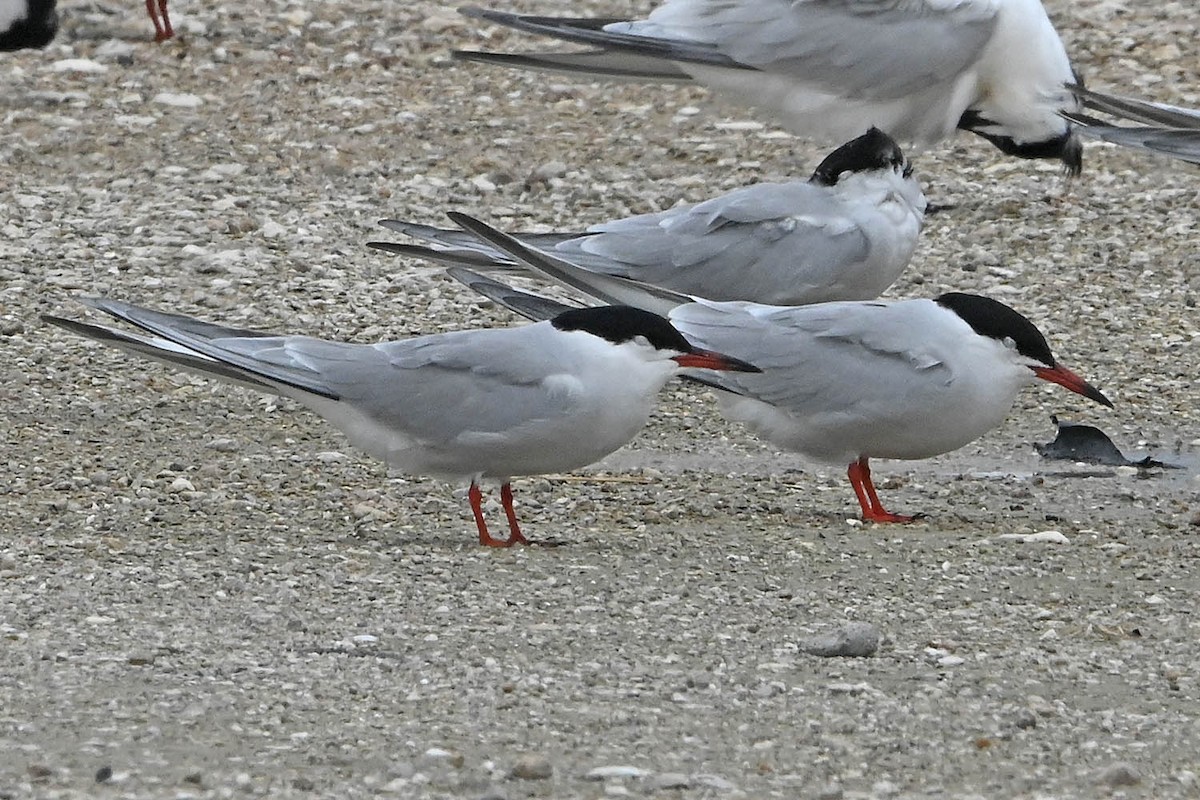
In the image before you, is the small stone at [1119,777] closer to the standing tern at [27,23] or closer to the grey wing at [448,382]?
the grey wing at [448,382]

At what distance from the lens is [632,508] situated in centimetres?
498

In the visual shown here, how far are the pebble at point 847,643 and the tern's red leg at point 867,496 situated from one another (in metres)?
1.05

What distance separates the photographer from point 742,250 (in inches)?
226

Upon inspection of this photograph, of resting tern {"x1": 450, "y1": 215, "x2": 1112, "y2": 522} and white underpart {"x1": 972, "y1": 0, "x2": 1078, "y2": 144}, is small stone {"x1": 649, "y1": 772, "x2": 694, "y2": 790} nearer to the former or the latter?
resting tern {"x1": 450, "y1": 215, "x2": 1112, "y2": 522}

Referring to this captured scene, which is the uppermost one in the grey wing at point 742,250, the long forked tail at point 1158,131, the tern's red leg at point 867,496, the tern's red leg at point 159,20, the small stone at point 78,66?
the long forked tail at point 1158,131

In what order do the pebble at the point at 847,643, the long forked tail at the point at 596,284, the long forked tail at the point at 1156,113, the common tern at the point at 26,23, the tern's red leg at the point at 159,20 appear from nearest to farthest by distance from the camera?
the pebble at the point at 847,643
the long forked tail at the point at 1156,113
the long forked tail at the point at 596,284
the common tern at the point at 26,23
the tern's red leg at the point at 159,20

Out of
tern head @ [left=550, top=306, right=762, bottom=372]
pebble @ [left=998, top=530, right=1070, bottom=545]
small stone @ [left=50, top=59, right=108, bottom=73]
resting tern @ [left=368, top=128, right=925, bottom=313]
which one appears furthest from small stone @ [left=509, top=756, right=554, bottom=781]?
small stone @ [left=50, top=59, right=108, bottom=73]

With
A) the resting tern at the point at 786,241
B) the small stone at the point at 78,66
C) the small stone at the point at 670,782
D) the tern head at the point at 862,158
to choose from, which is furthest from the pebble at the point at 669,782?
the small stone at the point at 78,66

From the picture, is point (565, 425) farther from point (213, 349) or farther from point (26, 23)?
point (26, 23)

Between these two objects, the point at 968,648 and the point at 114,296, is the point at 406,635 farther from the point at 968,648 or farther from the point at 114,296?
the point at 114,296

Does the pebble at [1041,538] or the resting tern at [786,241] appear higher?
the resting tern at [786,241]

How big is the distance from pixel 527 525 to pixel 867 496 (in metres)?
0.74

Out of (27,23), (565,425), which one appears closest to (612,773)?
(565,425)

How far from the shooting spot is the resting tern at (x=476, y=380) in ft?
14.7
